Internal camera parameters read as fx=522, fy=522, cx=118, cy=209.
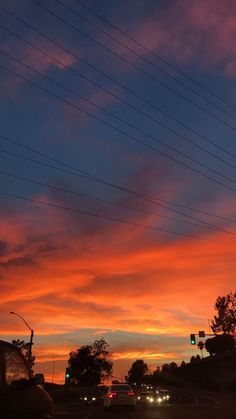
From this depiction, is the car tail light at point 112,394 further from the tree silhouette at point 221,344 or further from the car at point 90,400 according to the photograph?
the tree silhouette at point 221,344

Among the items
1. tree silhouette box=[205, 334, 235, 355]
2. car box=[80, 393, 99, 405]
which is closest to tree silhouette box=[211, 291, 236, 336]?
tree silhouette box=[205, 334, 235, 355]

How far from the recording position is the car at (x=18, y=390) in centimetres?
689

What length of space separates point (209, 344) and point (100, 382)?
39966 millimetres

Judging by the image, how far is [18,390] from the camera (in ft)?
23.3

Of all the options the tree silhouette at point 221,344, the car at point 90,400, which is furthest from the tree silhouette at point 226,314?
the car at point 90,400

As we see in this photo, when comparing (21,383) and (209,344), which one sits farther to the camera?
(209,344)

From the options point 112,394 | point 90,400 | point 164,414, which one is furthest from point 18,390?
point 90,400

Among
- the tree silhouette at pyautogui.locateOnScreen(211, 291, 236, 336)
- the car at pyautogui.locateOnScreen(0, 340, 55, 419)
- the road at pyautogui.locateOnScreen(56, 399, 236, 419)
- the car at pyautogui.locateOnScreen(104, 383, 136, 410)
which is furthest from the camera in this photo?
the tree silhouette at pyautogui.locateOnScreen(211, 291, 236, 336)

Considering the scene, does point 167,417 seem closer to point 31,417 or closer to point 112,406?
point 112,406

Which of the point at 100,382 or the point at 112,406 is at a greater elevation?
the point at 100,382

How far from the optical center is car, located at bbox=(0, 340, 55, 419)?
6.89m

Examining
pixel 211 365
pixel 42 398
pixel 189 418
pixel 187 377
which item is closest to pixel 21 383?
pixel 42 398

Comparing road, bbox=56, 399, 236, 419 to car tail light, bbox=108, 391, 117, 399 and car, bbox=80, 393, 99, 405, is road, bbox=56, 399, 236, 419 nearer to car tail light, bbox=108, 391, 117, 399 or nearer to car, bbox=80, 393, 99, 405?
car tail light, bbox=108, 391, 117, 399

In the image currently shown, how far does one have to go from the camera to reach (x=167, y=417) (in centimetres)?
2356
